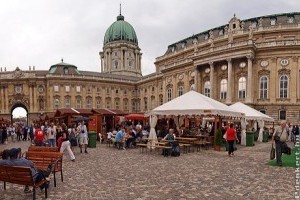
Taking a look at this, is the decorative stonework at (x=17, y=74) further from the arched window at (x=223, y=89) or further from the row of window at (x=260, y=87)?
the arched window at (x=223, y=89)

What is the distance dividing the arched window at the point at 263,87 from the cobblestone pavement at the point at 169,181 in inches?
1140

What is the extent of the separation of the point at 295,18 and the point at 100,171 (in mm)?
44202

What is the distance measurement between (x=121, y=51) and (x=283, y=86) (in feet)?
211

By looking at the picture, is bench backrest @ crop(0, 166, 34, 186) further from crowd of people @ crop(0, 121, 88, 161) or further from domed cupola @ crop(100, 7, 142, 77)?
domed cupola @ crop(100, 7, 142, 77)

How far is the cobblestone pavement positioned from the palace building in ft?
94.2

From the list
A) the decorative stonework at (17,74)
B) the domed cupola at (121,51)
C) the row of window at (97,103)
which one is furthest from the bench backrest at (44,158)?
the domed cupola at (121,51)

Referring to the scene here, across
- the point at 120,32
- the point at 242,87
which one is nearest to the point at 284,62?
the point at 242,87

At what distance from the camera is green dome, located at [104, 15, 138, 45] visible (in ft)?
311

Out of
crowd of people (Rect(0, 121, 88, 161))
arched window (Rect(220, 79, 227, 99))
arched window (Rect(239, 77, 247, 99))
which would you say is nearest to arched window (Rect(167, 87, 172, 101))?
arched window (Rect(220, 79, 227, 99))

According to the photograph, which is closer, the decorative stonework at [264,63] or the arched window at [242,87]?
the decorative stonework at [264,63]

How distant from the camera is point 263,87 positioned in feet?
127

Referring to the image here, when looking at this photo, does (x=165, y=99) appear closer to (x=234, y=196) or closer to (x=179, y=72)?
(x=179, y=72)

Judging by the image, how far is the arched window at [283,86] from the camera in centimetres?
3700

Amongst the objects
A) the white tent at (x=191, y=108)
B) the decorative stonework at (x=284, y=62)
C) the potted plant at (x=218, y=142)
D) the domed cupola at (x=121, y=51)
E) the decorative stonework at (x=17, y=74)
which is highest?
the domed cupola at (x=121, y=51)
